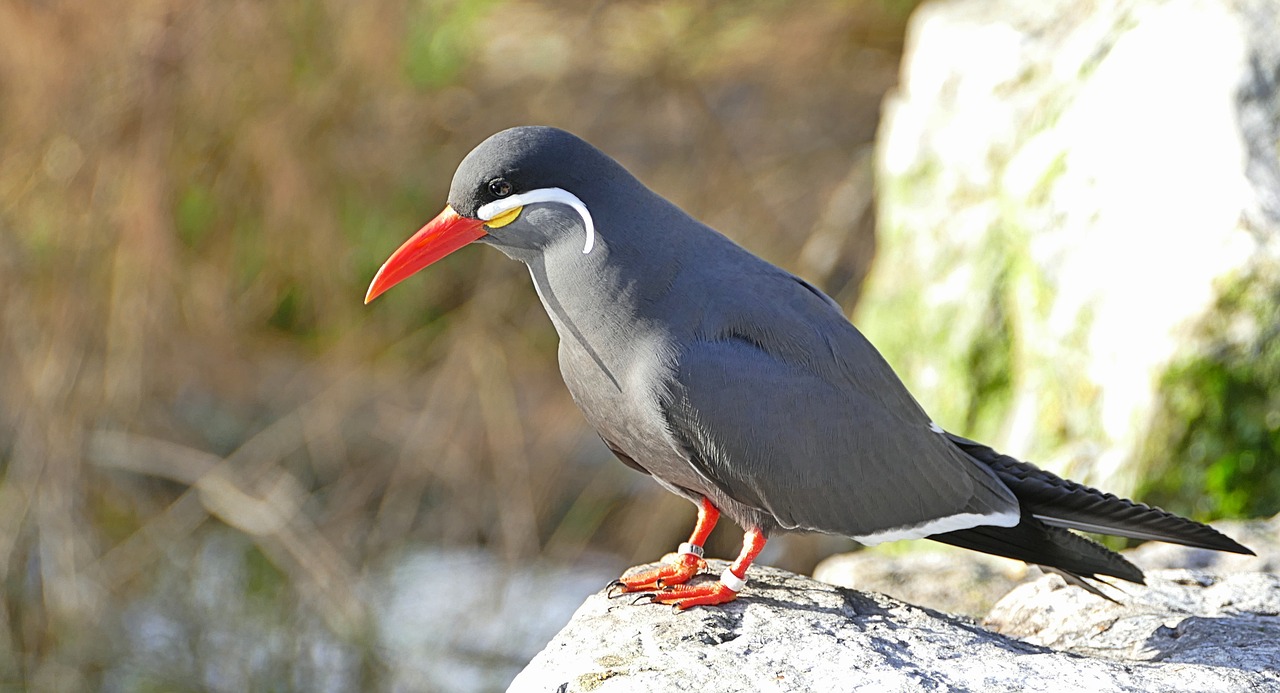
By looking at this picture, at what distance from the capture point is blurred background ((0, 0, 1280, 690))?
25.5 ft

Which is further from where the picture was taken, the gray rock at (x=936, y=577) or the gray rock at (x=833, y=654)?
the gray rock at (x=936, y=577)

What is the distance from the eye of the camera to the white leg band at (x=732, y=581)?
3.65 meters

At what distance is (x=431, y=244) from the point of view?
12.2ft

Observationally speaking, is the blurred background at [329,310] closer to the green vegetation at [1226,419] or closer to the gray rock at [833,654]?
the green vegetation at [1226,419]

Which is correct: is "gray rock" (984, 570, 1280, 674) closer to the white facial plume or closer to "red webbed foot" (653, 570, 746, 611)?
"red webbed foot" (653, 570, 746, 611)

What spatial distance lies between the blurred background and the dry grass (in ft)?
0.08

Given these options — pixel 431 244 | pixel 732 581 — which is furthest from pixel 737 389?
pixel 431 244

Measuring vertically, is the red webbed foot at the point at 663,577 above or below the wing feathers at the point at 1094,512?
below

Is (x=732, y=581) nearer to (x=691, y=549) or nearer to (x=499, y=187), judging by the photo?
(x=691, y=549)

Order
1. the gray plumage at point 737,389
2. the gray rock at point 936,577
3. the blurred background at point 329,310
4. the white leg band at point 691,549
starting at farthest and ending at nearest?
the blurred background at point 329,310
the gray rock at point 936,577
the white leg band at point 691,549
the gray plumage at point 737,389

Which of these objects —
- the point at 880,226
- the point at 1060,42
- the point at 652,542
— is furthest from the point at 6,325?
the point at 1060,42

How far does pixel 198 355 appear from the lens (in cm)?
896

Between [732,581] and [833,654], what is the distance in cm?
43

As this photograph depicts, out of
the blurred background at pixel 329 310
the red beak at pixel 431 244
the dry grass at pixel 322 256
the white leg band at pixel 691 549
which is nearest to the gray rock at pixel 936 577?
the white leg band at pixel 691 549
